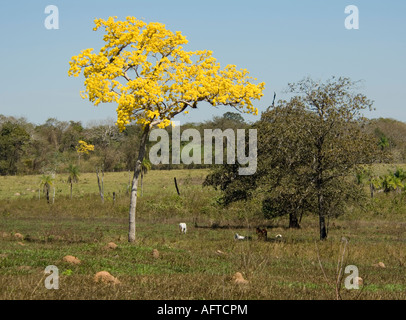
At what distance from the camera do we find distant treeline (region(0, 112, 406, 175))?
10350 cm

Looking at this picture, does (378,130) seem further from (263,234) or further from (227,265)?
(227,265)

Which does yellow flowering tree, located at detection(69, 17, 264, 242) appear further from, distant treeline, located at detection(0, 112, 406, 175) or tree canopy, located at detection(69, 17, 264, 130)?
distant treeline, located at detection(0, 112, 406, 175)

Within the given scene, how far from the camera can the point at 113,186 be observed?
7794 cm

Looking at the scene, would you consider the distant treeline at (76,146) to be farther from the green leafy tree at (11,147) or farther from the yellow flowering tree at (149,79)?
Result: the yellow flowering tree at (149,79)

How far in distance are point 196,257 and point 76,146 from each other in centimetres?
8291

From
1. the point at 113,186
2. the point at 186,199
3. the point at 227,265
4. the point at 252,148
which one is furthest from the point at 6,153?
the point at 227,265

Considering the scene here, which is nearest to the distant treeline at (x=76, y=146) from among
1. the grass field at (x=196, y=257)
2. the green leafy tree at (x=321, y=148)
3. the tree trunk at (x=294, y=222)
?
the grass field at (x=196, y=257)

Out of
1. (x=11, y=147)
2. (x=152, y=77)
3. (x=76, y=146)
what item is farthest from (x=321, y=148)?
(x=11, y=147)

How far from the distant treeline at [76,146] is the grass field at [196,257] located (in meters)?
39.3

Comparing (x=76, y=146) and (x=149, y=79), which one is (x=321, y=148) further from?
(x=76, y=146)

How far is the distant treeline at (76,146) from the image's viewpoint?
103500mm

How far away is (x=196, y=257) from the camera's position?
2148 cm

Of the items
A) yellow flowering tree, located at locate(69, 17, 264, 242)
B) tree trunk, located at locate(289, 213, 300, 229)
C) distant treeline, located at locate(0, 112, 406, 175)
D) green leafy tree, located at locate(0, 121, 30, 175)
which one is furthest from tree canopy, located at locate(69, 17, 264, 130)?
green leafy tree, located at locate(0, 121, 30, 175)
